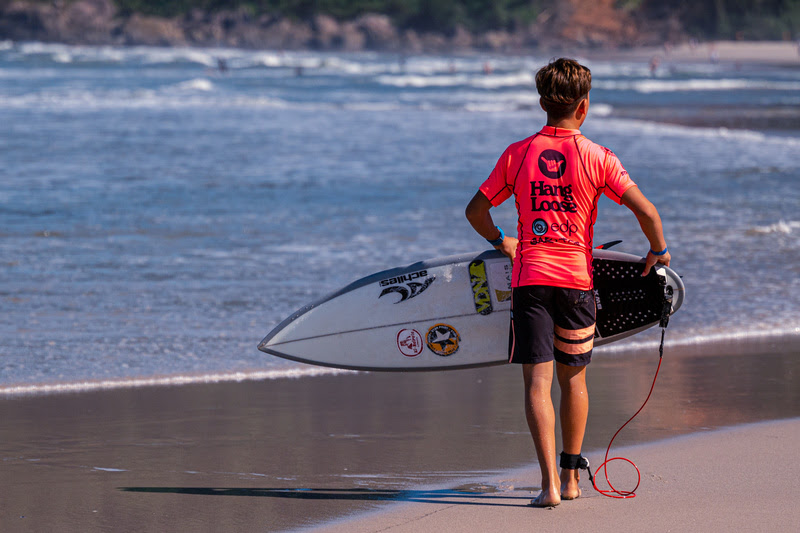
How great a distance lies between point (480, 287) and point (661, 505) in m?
1.08

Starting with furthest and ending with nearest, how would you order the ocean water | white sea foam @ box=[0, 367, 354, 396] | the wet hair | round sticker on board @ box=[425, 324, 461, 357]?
the ocean water
white sea foam @ box=[0, 367, 354, 396]
round sticker on board @ box=[425, 324, 461, 357]
the wet hair

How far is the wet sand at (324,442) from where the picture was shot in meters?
3.45

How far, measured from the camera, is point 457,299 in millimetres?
4109

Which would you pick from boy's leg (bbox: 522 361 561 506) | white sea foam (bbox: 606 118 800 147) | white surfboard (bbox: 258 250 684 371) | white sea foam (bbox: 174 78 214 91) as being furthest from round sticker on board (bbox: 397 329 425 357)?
white sea foam (bbox: 174 78 214 91)

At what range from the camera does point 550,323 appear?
3312 millimetres

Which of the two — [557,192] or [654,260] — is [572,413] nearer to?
[654,260]

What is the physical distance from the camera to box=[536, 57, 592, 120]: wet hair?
3195 mm

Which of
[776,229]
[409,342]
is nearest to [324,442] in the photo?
[409,342]

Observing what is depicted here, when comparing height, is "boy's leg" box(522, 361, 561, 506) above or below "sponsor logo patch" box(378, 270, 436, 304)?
below

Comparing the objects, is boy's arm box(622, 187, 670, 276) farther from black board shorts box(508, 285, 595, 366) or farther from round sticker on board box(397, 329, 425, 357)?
round sticker on board box(397, 329, 425, 357)

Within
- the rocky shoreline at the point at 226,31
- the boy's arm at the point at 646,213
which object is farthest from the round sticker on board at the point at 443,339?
the rocky shoreline at the point at 226,31

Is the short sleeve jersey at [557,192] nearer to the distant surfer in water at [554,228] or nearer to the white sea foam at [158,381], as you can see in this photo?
the distant surfer in water at [554,228]

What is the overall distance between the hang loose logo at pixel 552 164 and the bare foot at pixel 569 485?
953 mm

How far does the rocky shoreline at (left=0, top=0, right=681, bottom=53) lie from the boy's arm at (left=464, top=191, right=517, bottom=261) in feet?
323
